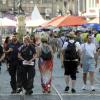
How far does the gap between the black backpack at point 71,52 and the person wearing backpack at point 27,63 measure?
1.04m

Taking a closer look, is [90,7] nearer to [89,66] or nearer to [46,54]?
[89,66]

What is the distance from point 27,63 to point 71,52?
1427 millimetres

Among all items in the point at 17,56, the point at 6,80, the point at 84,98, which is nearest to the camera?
the point at 84,98

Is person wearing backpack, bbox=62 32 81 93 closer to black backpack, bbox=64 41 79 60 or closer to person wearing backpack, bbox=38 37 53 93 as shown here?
black backpack, bbox=64 41 79 60

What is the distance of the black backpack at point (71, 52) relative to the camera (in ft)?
56.0

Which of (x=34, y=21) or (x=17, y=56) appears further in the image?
(x=34, y=21)

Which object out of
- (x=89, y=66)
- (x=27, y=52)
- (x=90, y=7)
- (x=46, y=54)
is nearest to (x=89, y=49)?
(x=89, y=66)

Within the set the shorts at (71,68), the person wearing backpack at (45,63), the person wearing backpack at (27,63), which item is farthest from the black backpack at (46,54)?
the shorts at (71,68)

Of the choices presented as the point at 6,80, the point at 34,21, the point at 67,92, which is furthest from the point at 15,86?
the point at 34,21

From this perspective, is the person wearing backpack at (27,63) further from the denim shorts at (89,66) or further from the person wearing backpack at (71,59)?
the denim shorts at (89,66)

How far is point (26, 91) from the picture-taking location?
1667 cm

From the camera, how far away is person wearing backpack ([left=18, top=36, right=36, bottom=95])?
16516mm

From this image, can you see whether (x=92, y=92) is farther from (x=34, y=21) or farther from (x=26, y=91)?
(x=34, y=21)

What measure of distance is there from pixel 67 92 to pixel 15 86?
1.52 meters
